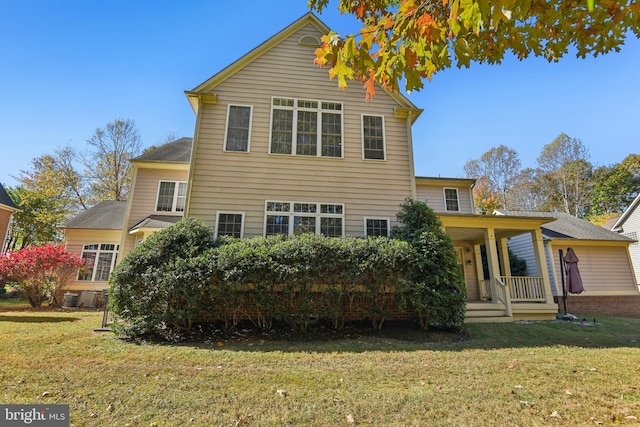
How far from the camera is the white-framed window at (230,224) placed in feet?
30.5

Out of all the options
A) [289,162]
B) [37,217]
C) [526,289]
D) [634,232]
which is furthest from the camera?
[37,217]

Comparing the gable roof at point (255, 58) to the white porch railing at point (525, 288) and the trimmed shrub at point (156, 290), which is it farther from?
the white porch railing at point (525, 288)

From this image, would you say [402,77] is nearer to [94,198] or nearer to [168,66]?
[168,66]

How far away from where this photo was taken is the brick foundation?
13.3m

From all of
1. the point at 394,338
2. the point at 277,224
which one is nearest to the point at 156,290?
the point at 277,224

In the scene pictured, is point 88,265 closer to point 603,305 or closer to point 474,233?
point 474,233

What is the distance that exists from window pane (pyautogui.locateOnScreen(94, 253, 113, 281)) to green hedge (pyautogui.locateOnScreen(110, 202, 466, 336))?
9.71 metres

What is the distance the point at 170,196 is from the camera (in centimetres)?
1429

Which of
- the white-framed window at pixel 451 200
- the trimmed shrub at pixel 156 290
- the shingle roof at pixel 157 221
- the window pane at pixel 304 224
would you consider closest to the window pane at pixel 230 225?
the window pane at pixel 304 224

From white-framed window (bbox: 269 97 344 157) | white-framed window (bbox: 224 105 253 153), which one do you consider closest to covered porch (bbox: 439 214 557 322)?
white-framed window (bbox: 269 97 344 157)

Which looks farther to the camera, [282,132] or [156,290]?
[282,132]

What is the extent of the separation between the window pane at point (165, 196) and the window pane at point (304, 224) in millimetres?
7987

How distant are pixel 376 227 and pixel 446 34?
22.7 feet

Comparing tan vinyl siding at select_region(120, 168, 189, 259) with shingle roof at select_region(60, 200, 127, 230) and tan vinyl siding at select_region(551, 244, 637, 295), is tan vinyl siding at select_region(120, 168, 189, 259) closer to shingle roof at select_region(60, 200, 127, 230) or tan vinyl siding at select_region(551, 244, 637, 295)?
shingle roof at select_region(60, 200, 127, 230)
